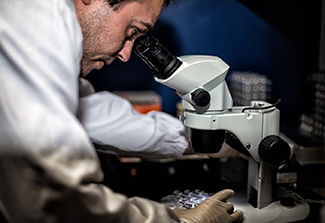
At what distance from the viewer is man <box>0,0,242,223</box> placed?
679 millimetres

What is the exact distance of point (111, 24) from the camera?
3.51 ft

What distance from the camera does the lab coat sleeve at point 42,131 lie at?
2.23 ft

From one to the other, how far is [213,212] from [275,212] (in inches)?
9.3

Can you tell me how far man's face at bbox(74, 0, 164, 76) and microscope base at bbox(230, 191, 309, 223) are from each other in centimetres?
67

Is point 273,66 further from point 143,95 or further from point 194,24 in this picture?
point 143,95

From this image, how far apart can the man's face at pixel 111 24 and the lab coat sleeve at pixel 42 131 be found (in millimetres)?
294

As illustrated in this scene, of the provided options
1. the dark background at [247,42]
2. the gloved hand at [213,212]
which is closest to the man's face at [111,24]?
the gloved hand at [213,212]

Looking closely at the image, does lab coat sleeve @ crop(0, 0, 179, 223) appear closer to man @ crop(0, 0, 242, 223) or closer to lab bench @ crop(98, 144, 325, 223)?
man @ crop(0, 0, 242, 223)

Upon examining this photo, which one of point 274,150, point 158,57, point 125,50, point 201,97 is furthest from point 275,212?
point 125,50

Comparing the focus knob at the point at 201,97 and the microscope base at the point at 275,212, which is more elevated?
the focus knob at the point at 201,97

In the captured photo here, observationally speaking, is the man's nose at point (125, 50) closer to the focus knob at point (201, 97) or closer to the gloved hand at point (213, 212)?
the focus knob at point (201, 97)

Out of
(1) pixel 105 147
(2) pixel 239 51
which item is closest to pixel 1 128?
(1) pixel 105 147

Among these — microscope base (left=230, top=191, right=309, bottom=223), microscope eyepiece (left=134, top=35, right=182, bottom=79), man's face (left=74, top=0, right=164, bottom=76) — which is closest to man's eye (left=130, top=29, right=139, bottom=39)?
man's face (left=74, top=0, right=164, bottom=76)

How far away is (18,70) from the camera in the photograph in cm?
70
